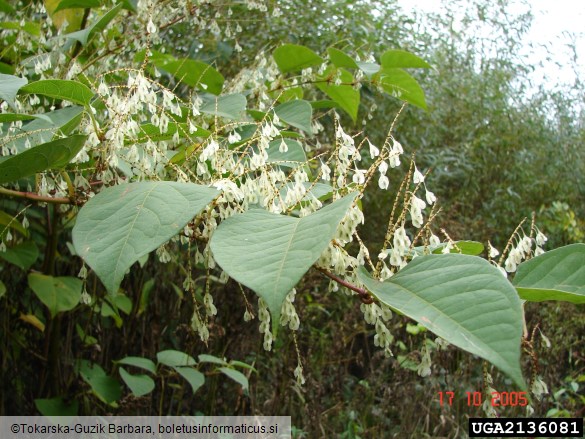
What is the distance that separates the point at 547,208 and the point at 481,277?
3.84m

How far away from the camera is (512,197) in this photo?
3.81 metres

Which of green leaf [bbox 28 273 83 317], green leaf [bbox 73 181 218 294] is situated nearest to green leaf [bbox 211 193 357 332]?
green leaf [bbox 73 181 218 294]

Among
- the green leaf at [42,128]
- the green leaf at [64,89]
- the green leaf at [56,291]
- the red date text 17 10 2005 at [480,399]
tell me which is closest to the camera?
the green leaf at [64,89]

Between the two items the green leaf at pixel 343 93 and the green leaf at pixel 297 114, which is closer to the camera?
the green leaf at pixel 297 114

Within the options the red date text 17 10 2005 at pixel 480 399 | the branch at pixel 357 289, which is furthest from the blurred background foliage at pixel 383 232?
the branch at pixel 357 289

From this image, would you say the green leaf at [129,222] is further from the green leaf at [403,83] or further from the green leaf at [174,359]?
the green leaf at [174,359]

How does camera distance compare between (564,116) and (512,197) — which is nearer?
(512,197)

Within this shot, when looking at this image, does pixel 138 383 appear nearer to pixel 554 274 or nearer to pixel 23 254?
pixel 23 254

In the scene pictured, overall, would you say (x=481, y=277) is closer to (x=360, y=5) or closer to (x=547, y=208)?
(x=360, y=5)

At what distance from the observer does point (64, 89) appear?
0.70 meters

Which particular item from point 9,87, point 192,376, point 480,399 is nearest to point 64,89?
point 9,87

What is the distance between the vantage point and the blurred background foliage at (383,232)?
6.87 feet

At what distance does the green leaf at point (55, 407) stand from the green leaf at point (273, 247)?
3.73 ft

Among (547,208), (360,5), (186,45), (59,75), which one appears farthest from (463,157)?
(59,75)
